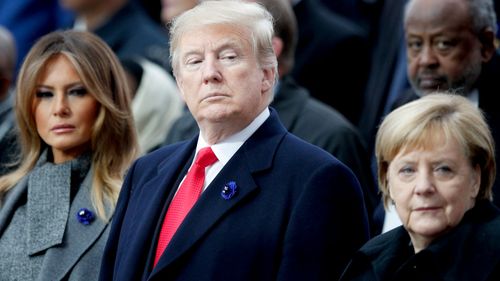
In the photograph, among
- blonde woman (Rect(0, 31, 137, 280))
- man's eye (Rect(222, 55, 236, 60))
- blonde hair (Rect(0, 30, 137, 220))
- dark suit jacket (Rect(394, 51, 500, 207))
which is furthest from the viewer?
blonde hair (Rect(0, 30, 137, 220))

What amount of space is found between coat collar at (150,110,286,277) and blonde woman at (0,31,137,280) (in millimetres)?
973

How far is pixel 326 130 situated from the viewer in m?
6.68

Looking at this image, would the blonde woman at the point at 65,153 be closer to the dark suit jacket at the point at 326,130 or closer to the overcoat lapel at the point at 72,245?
the overcoat lapel at the point at 72,245

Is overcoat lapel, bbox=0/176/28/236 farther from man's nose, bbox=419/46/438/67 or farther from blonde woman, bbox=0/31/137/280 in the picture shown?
man's nose, bbox=419/46/438/67

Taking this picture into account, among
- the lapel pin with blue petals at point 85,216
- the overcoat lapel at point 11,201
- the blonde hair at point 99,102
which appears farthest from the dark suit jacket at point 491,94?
the overcoat lapel at point 11,201

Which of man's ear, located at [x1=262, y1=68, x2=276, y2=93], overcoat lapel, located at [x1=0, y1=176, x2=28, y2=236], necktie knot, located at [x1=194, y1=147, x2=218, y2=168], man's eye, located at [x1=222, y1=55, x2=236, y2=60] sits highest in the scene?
man's eye, located at [x1=222, y1=55, x2=236, y2=60]

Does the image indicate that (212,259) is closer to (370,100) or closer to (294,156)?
(294,156)

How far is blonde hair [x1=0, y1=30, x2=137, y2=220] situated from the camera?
6.02 metres

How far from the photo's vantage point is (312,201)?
471 centimetres

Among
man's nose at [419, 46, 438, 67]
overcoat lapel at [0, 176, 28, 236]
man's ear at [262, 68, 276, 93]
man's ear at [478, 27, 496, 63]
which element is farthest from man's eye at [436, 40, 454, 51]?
overcoat lapel at [0, 176, 28, 236]

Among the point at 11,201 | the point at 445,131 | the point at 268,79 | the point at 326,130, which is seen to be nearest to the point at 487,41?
the point at 326,130

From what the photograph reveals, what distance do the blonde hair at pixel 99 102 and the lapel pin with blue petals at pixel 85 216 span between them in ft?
0.51

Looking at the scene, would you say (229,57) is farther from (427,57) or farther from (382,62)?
(382,62)

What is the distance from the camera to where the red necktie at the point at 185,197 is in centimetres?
496
